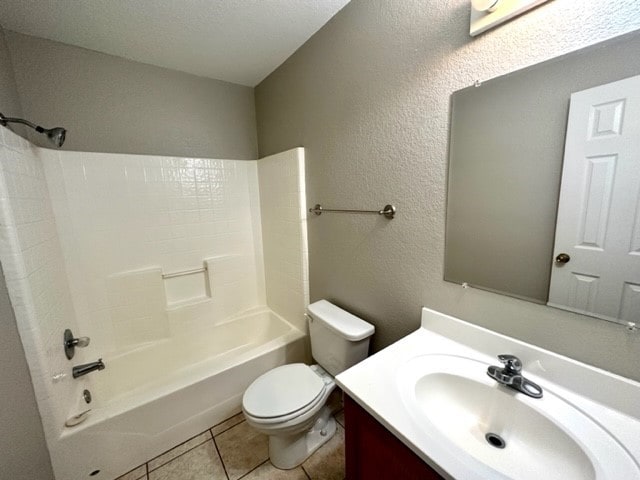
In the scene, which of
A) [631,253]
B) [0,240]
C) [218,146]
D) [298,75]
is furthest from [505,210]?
[218,146]

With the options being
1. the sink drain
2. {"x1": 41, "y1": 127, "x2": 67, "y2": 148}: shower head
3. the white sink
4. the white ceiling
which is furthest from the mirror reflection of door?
{"x1": 41, "y1": 127, "x2": 67, "y2": 148}: shower head

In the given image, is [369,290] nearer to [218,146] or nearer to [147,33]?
[218,146]

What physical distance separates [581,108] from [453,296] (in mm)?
686

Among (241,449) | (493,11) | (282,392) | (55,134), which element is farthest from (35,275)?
(493,11)

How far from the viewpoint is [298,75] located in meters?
1.62

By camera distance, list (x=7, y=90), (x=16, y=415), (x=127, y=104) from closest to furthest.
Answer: (x=16, y=415), (x=7, y=90), (x=127, y=104)

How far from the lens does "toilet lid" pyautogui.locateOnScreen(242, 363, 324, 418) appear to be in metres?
1.17

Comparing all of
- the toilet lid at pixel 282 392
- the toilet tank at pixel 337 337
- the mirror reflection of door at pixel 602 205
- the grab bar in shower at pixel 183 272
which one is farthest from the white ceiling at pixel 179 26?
the toilet lid at pixel 282 392

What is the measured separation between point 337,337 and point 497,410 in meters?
0.73

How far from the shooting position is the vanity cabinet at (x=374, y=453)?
62 centimetres

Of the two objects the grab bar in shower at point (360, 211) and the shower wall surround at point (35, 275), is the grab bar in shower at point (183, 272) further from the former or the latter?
the grab bar in shower at point (360, 211)

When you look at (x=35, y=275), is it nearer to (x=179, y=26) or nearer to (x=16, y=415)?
(x=16, y=415)

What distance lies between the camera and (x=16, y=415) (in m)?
0.90

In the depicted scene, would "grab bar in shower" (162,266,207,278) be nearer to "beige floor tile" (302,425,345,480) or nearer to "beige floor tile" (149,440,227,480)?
"beige floor tile" (149,440,227,480)
